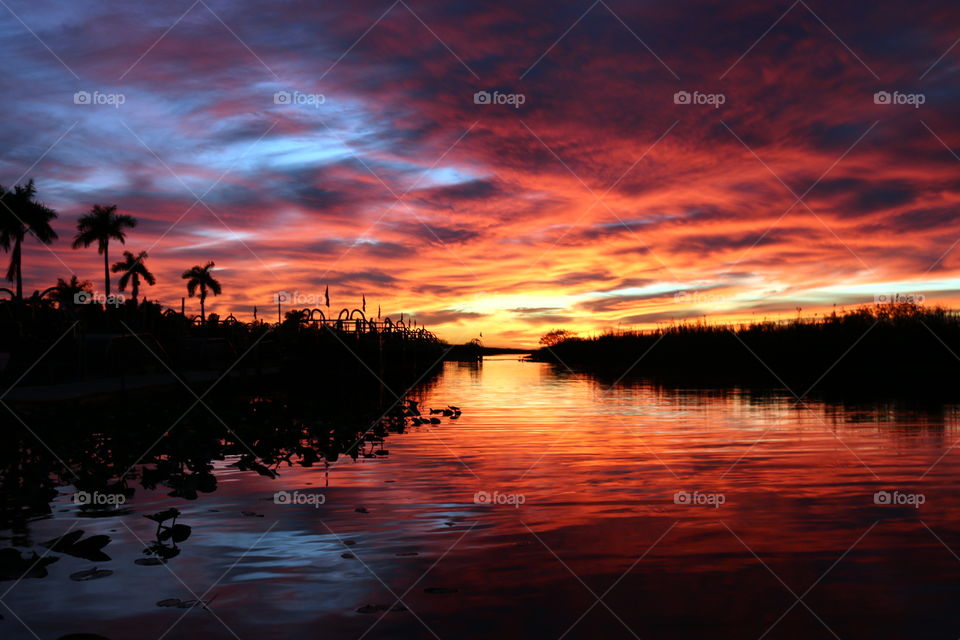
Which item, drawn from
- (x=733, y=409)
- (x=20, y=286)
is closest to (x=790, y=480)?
(x=733, y=409)

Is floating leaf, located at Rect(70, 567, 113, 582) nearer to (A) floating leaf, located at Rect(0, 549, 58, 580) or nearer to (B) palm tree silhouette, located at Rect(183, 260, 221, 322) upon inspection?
(A) floating leaf, located at Rect(0, 549, 58, 580)

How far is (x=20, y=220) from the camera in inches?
2542

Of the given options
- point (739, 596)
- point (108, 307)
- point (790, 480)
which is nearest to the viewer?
point (739, 596)

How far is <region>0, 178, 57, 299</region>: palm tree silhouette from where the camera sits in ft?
213

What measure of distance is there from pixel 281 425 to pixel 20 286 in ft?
215

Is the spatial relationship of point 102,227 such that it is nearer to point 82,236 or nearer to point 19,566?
point 82,236

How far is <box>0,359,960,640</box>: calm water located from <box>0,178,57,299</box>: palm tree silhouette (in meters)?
65.8

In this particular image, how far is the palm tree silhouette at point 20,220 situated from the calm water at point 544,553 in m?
65.8

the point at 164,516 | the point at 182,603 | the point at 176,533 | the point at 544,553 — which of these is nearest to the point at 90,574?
the point at 182,603

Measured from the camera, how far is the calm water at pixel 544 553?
4.82 meters

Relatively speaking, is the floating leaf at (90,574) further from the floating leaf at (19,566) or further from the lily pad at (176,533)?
the lily pad at (176,533)

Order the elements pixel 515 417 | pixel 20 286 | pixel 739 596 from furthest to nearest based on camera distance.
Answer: pixel 20 286 → pixel 515 417 → pixel 739 596

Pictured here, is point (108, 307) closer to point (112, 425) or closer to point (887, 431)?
point (112, 425)

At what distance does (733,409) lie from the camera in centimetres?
2086
